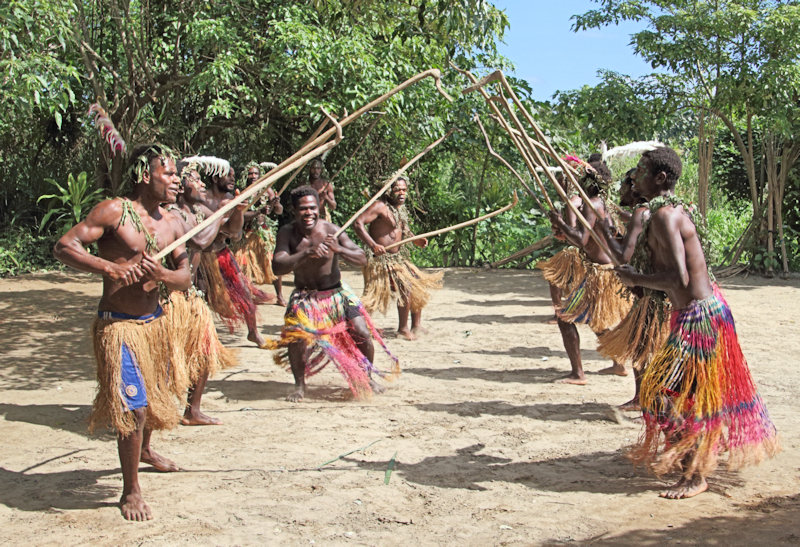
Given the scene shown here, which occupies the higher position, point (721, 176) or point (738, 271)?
point (721, 176)

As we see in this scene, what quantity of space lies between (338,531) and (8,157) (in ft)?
39.1

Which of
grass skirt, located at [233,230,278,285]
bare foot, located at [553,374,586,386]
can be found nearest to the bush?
grass skirt, located at [233,230,278,285]

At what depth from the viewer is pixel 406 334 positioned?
24.6 feet

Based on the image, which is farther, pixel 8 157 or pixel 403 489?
pixel 8 157

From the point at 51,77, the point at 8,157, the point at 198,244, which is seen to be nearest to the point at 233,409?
the point at 198,244

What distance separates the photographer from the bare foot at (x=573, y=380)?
5.76 meters

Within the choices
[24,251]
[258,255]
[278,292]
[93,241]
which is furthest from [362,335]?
[24,251]

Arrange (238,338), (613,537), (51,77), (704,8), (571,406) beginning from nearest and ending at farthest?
(613,537), (571,406), (51,77), (238,338), (704,8)

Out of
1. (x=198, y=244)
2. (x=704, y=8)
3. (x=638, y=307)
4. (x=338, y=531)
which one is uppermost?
(x=704, y=8)

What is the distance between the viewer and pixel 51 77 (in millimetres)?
6582

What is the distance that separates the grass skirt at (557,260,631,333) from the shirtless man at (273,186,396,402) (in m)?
1.50

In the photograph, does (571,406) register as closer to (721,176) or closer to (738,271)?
(738,271)

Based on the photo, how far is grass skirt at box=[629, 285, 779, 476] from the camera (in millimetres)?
3469

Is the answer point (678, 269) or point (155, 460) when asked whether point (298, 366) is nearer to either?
point (155, 460)
